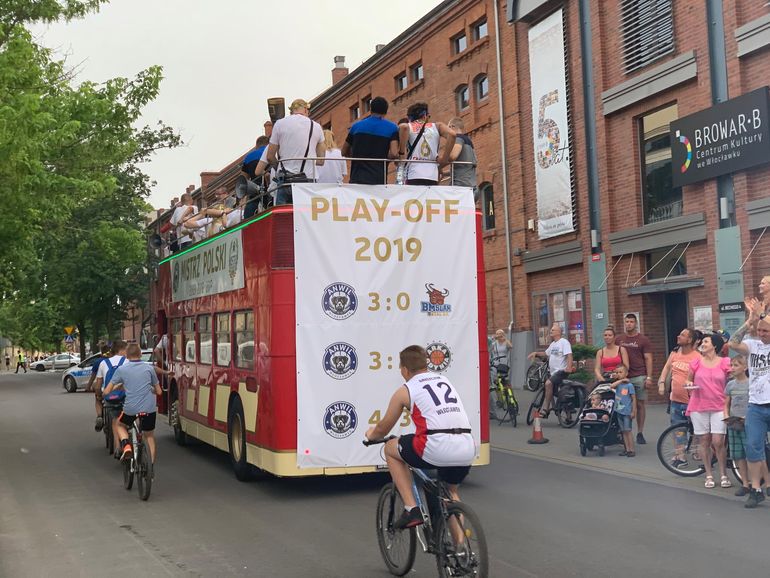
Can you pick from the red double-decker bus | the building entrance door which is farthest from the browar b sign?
the red double-decker bus

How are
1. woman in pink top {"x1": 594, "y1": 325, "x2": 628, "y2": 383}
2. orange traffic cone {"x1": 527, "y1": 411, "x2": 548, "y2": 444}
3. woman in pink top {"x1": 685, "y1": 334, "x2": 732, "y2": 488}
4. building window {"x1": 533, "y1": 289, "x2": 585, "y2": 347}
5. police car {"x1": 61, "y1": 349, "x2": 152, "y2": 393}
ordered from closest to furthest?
woman in pink top {"x1": 685, "y1": 334, "x2": 732, "y2": 488}, woman in pink top {"x1": 594, "y1": 325, "x2": 628, "y2": 383}, orange traffic cone {"x1": 527, "y1": 411, "x2": 548, "y2": 444}, building window {"x1": 533, "y1": 289, "x2": 585, "y2": 347}, police car {"x1": 61, "y1": 349, "x2": 152, "y2": 393}

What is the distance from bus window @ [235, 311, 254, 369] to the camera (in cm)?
1077

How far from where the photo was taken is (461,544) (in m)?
5.81

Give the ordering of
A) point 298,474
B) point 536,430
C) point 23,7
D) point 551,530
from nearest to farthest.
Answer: point 551,530 < point 298,474 < point 536,430 < point 23,7

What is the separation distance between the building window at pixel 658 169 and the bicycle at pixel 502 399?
518 centimetres

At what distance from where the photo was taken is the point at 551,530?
8.16 m

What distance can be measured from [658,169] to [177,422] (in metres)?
11.4

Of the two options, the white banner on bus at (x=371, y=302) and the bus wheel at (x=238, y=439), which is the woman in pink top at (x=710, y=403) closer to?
the white banner on bus at (x=371, y=302)

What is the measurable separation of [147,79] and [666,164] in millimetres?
10935

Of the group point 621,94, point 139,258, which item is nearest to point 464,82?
point 621,94

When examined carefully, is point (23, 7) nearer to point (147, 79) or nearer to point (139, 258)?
point (147, 79)

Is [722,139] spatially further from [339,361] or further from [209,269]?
[339,361]

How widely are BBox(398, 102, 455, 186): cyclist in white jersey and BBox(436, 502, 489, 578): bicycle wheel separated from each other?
5330 mm

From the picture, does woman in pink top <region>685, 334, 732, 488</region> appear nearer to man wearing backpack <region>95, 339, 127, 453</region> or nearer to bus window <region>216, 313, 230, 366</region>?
bus window <region>216, 313, 230, 366</region>
